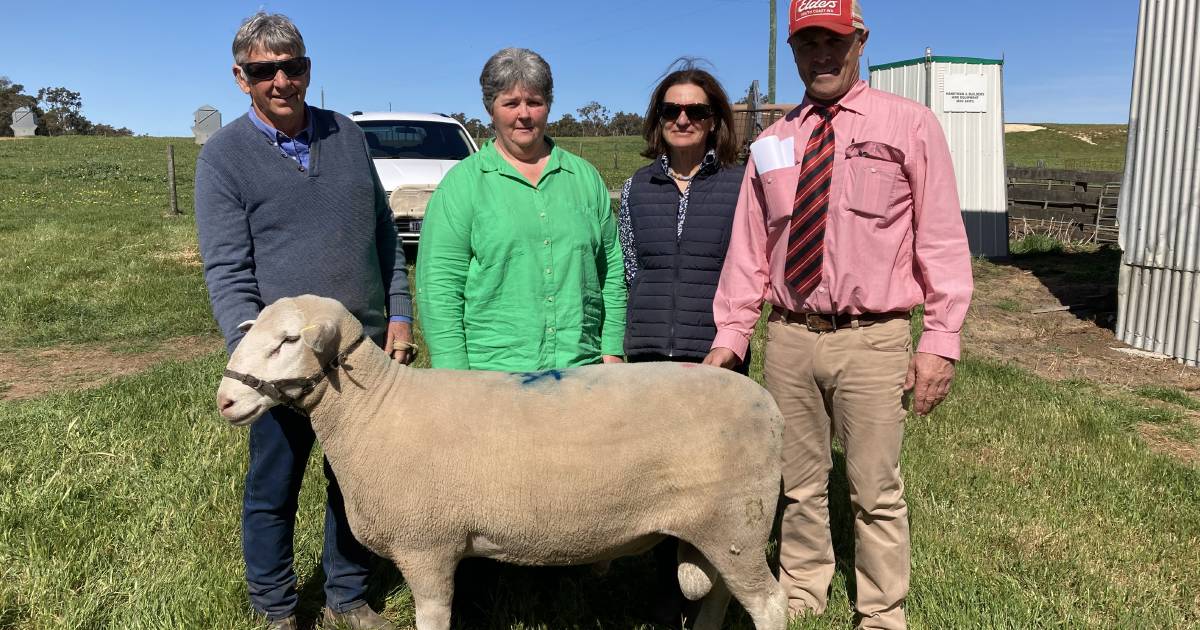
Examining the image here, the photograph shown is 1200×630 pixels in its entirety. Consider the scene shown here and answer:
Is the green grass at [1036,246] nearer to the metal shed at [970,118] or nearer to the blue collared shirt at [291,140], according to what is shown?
the metal shed at [970,118]

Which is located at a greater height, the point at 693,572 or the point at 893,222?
the point at 893,222

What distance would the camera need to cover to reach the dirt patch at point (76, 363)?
6348 millimetres

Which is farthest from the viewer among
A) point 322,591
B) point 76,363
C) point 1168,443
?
point 76,363

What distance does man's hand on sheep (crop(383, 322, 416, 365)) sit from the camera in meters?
3.10

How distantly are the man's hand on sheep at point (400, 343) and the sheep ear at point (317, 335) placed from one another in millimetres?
596

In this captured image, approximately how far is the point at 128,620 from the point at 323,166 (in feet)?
6.55

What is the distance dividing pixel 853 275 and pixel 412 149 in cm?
903

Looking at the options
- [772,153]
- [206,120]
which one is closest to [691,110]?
[772,153]

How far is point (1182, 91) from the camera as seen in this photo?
7.14 meters

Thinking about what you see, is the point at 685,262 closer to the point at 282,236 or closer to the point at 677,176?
the point at 677,176

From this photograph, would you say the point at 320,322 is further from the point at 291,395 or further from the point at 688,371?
the point at 688,371

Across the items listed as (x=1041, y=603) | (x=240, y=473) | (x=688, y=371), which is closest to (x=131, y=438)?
(x=240, y=473)

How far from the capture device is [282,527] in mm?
3104

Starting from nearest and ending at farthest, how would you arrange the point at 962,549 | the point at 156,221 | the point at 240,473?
the point at 962,549 < the point at 240,473 < the point at 156,221
